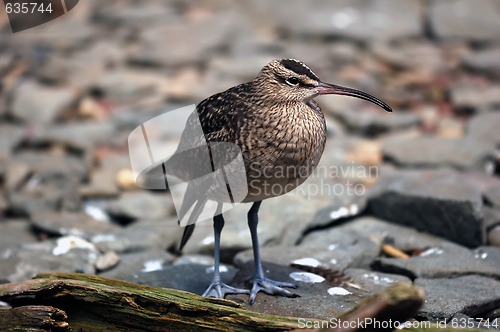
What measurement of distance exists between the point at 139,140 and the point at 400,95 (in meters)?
4.22

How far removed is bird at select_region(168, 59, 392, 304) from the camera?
454 centimetres

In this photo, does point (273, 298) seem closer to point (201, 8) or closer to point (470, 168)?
point (470, 168)

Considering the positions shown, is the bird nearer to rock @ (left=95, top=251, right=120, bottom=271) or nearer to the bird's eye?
the bird's eye

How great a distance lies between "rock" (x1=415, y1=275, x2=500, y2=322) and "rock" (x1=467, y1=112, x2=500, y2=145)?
124 inches

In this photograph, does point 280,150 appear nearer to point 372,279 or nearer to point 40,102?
point 372,279

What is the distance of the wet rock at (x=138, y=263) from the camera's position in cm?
561

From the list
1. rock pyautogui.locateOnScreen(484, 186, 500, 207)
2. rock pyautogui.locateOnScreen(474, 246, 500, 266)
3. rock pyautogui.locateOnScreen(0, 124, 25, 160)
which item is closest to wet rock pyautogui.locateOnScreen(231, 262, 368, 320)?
rock pyautogui.locateOnScreen(474, 246, 500, 266)

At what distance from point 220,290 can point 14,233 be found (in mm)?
2936

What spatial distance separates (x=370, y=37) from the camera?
11.3 metres

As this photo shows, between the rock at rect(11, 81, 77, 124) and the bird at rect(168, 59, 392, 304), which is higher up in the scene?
the rock at rect(11, 81, 77, 124)

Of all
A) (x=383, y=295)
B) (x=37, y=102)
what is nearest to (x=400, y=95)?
(x=37, y=102)

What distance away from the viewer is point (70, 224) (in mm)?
6852

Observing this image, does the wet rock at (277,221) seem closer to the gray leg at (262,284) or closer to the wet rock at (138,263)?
the wet rock at (138,263)

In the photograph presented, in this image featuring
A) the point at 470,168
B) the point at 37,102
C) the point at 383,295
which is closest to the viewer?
the point at 383,295
